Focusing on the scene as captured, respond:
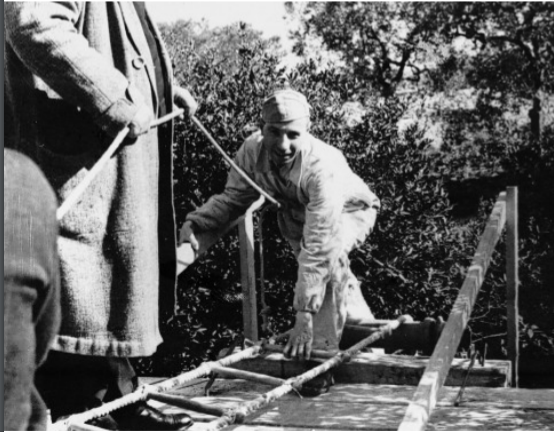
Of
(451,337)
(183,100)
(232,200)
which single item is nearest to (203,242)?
(232,200)

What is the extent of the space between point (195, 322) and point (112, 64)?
1093 mm

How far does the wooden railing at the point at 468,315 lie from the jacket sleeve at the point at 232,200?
0.82 meters

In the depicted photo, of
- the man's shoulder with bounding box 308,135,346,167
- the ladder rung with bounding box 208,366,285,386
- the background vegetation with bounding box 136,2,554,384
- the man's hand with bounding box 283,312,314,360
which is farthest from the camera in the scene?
the man's shoulder with bounding box 308,135,346,167

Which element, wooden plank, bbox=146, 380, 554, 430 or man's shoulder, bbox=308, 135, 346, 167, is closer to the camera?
wooden plank, bbox=146, 380, 554, 430

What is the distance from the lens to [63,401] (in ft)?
8.27

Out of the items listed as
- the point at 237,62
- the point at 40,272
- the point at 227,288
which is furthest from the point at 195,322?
the point at 40,272

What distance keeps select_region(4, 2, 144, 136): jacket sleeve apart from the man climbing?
2.92 ft

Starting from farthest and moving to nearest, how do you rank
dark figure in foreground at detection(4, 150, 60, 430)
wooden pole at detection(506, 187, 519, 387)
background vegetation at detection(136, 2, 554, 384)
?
wooden pole at detection(506, 187, 519, 387)
background vegetation at detection(136, 2, 554, 384)
dark figure in foreground at detection(4, 150, 60, 430)

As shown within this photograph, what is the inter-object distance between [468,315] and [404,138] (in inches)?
33.8

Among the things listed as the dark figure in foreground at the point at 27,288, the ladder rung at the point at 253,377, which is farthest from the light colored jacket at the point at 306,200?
the dark figure in foreground at the point at 27,288

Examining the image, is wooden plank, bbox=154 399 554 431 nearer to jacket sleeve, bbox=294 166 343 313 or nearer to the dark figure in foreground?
jacket sleeve, bbox=294 166 343 313

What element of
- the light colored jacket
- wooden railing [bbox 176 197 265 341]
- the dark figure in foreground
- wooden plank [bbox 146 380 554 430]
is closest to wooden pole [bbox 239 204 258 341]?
wooden railing [bbox 176 197 265 341]

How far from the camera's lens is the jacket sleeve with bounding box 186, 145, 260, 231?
3.48 meters

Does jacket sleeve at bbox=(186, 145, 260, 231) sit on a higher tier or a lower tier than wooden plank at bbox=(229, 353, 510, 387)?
higher
